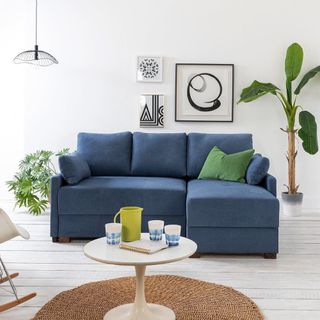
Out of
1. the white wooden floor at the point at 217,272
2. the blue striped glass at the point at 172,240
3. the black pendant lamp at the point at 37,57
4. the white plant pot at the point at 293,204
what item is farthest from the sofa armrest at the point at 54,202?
the white plant pot at the point at 293,204

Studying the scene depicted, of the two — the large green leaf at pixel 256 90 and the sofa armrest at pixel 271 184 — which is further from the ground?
the large green leaf at pixel 256 90

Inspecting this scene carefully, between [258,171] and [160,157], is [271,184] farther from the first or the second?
[160,157]

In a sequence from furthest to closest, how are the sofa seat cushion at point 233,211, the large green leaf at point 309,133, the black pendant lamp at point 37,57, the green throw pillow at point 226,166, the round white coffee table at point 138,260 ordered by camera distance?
Answer: the large green leaf at point 309,133 → the black pendant lamp at point 37,57 → the green throw pillow at point 226,166 → the sofa seat cushion at point 233,211 → the round white coffee table at point 138,260

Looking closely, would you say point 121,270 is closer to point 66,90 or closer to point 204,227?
point 204,227

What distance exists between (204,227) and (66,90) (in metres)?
2.55

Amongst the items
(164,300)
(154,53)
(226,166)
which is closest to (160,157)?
(226,166)

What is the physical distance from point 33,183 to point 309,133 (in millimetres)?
2869

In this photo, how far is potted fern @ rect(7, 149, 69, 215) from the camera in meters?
4.77

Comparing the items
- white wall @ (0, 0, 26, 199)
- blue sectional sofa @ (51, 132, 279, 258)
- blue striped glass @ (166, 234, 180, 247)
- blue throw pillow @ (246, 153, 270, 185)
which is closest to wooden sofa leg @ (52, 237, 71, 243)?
blue sectional sofa @ (51, 132, 279, 258)

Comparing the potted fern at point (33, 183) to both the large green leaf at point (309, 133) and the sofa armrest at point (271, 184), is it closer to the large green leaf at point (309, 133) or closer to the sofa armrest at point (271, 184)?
the sofa armrest at point (271, 184)

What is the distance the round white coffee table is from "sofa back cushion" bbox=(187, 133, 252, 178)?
2.05 m

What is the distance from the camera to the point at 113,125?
5207 mm

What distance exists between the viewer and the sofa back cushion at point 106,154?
443 centimetres

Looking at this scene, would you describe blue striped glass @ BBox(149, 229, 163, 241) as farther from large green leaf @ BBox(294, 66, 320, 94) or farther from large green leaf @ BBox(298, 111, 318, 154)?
large green leaf @ BBox(294, 66, 320, 94)
